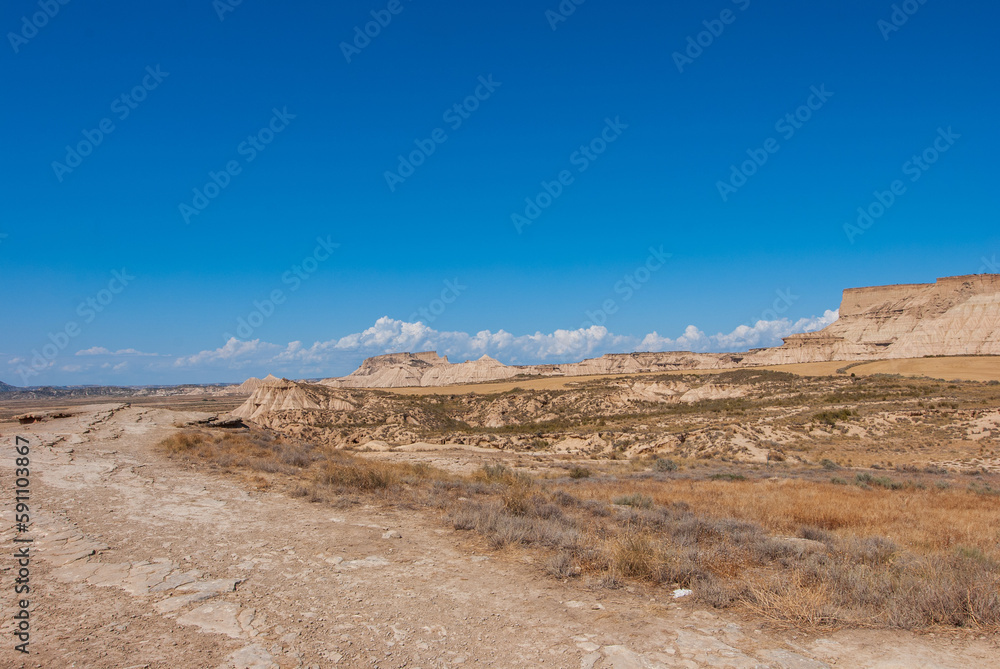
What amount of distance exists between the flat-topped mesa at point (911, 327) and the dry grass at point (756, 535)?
89.6 meters


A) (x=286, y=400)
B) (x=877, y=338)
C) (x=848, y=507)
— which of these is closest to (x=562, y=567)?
→ (x=848, y=507)

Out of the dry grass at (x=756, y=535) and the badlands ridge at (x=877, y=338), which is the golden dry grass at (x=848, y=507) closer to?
the dry grass at (x=756, y=535)

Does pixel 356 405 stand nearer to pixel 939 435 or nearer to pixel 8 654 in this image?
pixel 939 435

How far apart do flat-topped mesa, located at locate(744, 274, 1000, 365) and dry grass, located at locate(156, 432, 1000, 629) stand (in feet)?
294

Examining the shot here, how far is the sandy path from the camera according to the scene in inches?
174

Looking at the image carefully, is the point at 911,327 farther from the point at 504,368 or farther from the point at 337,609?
the point at 337,609

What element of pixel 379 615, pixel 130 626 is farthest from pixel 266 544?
pixel 379 615

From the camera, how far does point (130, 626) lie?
4777mm

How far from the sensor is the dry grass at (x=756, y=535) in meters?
5.38

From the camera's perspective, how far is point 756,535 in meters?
8.32

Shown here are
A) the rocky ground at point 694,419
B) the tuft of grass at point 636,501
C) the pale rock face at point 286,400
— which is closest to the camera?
the tuft of grass at point 636,501

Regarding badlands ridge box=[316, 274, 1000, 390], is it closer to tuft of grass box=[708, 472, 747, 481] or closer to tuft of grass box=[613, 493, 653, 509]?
tuft of grass box=[708, 472, 747, 481]

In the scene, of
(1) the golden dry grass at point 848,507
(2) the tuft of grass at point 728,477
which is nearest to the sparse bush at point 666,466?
(2) the tuft of grass at point 728,477

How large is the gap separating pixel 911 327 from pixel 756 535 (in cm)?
11147
